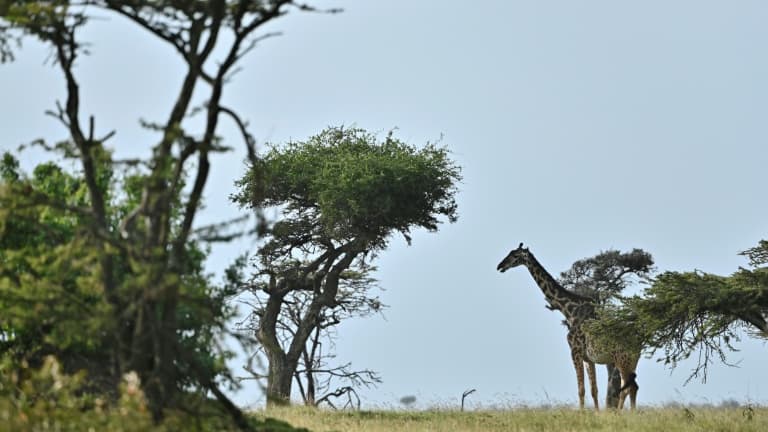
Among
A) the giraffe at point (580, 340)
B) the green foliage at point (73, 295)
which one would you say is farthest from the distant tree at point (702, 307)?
the green foliage at point (73, 295)

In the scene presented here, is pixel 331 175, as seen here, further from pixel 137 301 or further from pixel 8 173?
pixel 137 301

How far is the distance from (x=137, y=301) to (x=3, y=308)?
8.63 feet

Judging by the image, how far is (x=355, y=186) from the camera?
95.7ft

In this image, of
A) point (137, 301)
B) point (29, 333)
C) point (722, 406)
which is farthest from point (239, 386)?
point (722, 406)

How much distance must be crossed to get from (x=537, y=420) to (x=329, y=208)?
369 inches

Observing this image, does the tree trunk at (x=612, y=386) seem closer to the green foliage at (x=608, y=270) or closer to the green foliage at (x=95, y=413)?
the green foliage at (x=608, y=270)

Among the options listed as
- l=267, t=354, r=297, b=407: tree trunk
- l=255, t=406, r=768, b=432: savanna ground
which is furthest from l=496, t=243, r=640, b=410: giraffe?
l=267, t=354, r=297, b=407: tree trunk

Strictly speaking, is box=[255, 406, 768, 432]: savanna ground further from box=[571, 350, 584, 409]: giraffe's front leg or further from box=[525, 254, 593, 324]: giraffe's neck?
box=[525, 254, 593, 324]: giraffe's neck

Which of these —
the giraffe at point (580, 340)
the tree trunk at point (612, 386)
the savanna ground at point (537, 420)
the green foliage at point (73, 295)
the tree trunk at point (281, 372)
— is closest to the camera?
the green foliage at point (73, 295)

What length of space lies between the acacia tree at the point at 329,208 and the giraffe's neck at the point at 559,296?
14.7 feet

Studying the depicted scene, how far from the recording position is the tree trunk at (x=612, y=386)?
28.2 metres

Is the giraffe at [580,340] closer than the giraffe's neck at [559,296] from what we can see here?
Yes

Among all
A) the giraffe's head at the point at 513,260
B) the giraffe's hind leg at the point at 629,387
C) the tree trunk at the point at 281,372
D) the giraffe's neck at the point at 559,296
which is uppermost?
the giraffe's head at the point at 513,260

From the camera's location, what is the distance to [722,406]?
2603 cm
